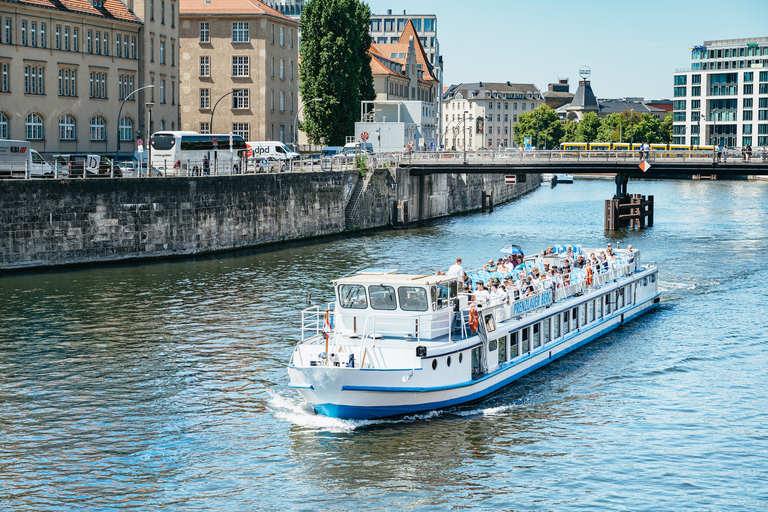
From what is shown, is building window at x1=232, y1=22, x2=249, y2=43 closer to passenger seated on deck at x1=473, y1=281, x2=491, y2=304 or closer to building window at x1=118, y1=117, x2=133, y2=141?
building window at x1=118, y1=117, x2=133, y2=141

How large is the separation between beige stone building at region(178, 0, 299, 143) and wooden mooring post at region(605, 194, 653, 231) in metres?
40.8

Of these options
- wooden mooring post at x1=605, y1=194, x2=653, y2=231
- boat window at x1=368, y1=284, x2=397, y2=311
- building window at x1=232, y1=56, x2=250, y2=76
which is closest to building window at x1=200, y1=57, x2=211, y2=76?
building window at x1=232, y1=56, x2=250, y2=76

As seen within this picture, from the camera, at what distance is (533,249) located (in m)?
69.8

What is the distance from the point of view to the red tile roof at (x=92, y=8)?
3179 inches

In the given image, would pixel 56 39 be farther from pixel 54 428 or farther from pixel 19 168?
pixel 54 428

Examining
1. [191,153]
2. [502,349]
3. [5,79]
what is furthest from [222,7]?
[502,349]

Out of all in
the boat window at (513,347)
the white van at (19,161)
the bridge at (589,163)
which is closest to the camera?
the boat window at (513,347)

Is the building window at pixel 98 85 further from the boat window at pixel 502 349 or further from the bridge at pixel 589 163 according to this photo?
the boat window at pixel 502 349

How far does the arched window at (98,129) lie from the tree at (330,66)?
2203 centimetres

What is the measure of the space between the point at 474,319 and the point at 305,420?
6.13 meters

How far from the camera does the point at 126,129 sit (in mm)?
91312

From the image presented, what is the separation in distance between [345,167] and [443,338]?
56.5 meters

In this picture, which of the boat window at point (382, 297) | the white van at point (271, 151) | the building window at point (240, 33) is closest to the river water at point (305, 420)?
the boat window at point (382, 297)

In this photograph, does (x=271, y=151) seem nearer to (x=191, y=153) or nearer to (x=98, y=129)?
(x=98, y=129)
